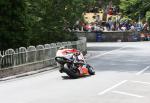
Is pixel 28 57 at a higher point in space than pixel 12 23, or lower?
lower

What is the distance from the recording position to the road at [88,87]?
17.3 m

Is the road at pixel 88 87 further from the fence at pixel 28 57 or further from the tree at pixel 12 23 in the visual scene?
the tree at pixel 12 23

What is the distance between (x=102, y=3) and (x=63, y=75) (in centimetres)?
2986

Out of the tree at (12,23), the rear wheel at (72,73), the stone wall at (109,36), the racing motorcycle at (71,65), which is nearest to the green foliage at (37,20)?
the tree at (12,23)

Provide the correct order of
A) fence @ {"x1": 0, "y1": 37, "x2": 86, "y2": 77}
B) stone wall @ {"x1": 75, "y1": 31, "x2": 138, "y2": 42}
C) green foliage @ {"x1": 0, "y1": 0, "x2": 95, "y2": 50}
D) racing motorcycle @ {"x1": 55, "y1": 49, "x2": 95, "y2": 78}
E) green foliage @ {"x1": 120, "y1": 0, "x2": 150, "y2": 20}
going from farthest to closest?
green foliage @ {"x1": 120, "y1": 0, "x2": 150, "y2": 20}
stone wall @ {"x1": 75, "y1": 31, "x2": 138, "y2": 42}
green foliage @ {"x1": 0, "y1": 0, "x2": 95, "y2": 50}
fence @ {"x1": 0, "y1": 37, "x2": 86, "y2": 77}
racing motorcycle @ {"x1": 55, "y1": 49, "x2": 95, "y2": 78}

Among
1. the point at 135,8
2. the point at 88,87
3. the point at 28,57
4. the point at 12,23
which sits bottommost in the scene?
the point at 88,87

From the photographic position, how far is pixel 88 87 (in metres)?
20.3

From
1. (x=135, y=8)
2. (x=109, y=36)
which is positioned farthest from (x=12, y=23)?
(x=135, y=8)

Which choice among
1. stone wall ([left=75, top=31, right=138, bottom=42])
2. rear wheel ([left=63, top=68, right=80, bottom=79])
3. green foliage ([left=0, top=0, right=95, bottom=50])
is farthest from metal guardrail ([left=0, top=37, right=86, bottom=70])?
stone wall ([left=75, top=31, right=138, bottom=42])

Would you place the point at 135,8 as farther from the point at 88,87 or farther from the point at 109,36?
the point at 88,87

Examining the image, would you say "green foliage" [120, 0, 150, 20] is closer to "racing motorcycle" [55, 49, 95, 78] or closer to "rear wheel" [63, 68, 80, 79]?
"racing motorcycle" [55, 49, 95, 78]

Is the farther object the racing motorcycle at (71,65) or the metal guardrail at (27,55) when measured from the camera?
the metal guardrail at (27,55)

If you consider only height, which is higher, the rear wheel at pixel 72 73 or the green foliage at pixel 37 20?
the green foliage at pixel 37 20

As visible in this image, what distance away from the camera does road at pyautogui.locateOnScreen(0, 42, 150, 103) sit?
56.7ft
